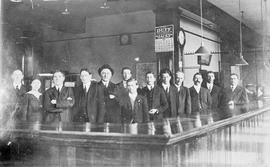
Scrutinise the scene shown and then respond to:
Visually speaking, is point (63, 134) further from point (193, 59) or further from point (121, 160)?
point (193, 59)

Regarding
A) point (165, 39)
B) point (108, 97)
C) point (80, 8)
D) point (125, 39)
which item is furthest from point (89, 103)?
point (125, 39)

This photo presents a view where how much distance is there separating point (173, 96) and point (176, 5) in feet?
6.67

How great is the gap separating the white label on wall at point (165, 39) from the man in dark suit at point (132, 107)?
2206 millimetres

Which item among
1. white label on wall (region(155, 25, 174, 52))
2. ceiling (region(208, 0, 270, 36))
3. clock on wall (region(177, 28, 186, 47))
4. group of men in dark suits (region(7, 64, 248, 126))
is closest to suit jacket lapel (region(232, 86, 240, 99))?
group of men in dark suits (region(7, 64, 248, 126))

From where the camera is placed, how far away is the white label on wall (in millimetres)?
5000

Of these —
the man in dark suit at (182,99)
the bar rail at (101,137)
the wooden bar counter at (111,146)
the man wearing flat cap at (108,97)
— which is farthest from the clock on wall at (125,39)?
the bar rail at (101,137)

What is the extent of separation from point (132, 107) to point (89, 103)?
1.42 feet

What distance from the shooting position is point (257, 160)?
124 inches

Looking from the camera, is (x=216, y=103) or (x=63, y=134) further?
(x=216, y=103)

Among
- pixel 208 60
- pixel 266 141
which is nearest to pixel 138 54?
pixel 208 60

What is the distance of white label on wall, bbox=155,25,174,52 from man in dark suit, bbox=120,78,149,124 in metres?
2.21

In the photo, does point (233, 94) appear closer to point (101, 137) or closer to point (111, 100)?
point (111, 100)

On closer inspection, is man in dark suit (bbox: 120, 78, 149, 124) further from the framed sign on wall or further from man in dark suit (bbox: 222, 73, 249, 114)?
the framed sign on wall

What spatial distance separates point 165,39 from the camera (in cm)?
515
